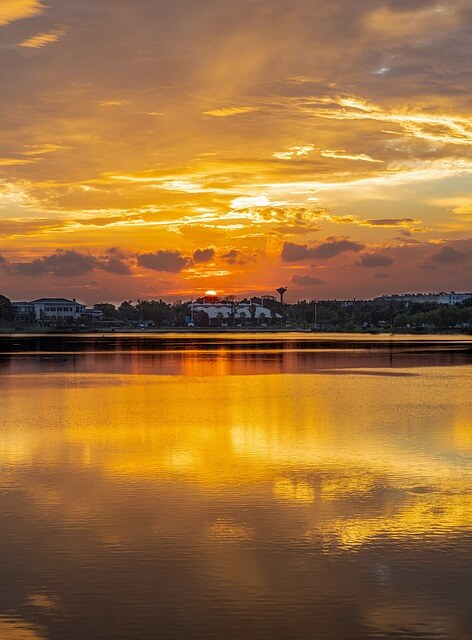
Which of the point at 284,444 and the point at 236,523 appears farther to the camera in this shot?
the point at 284,444

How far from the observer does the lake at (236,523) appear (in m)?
14.3

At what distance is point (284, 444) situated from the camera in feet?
106

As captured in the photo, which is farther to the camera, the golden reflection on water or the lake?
the golden reflection on water

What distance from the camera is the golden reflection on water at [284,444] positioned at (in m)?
21.6

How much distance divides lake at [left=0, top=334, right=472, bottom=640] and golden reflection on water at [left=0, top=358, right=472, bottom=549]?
113 mm

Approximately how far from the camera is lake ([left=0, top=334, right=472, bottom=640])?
1433 centimetres

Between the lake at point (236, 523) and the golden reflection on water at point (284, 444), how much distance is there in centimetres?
11

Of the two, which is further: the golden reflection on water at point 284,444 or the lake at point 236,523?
the golden reflection on water at point 284,444

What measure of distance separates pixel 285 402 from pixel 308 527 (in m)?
28.0

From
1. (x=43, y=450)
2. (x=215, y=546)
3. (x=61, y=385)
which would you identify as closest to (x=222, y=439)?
(x=43, y=450)

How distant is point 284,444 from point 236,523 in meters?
12.1

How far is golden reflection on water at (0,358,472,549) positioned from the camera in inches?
851

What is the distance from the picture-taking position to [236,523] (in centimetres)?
2031

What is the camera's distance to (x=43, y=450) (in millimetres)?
31109
